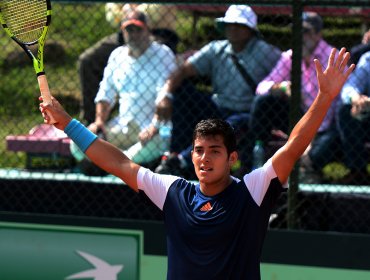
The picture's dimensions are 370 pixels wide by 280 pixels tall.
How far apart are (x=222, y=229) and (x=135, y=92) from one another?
278 centimetres

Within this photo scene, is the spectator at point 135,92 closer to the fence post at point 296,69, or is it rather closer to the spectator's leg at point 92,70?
the spectator's leg at point 92,70

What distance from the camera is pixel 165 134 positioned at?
6.12 m

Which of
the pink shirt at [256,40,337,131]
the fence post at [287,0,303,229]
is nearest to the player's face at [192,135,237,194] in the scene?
the fence post at [287,0,303,229]

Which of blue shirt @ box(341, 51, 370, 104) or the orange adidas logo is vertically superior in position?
blue shirt @ box(341, 51, 370, 104)

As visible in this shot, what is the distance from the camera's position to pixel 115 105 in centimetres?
654

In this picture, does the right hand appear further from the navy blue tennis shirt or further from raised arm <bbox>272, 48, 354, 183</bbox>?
raised arm <bbox>272, 48, 354, 183</bbox>

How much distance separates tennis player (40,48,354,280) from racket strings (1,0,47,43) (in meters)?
0.65

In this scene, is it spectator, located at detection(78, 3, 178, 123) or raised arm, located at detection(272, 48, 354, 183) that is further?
spectator, located at detection(78, 3, 178, 123)

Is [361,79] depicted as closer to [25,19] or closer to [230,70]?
[230,70]

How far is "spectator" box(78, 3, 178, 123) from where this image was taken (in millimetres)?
6574

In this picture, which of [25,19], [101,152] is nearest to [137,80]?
[25,19]

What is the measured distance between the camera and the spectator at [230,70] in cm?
593

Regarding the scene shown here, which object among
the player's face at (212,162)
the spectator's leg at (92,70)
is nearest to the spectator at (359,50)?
the spectator's leg at (92,70)

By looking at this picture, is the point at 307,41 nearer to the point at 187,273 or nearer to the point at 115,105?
the point at 115,105
